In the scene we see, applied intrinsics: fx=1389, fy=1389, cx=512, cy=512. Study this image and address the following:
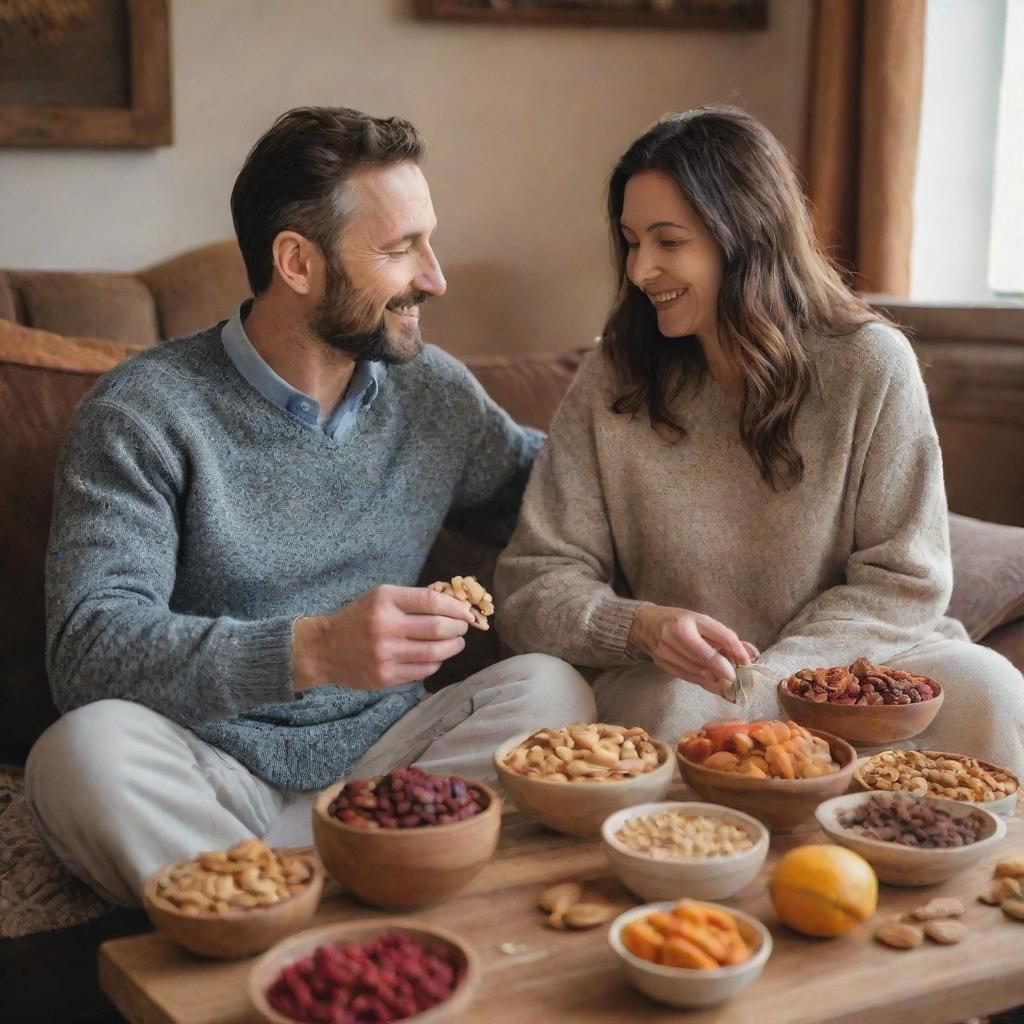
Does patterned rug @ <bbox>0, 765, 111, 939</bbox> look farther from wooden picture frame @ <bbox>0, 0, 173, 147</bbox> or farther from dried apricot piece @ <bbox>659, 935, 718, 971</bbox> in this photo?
wooden picture frame @ <bbox>0, 0, 173, 147</bbox>

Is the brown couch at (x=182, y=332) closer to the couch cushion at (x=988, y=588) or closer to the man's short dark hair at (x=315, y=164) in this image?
the couch cushion at (x=988, y=588)

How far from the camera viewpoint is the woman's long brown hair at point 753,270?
6.92ft

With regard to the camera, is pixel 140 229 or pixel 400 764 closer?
pixel 400 764

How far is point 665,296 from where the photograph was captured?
214cm

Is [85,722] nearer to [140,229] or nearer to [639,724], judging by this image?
[639,724]

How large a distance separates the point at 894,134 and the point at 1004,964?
2297 millimetres

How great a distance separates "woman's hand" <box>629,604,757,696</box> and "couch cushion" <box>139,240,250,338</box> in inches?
50.6

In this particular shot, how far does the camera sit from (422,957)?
1173 mm

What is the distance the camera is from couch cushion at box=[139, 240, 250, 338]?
275 centimetres

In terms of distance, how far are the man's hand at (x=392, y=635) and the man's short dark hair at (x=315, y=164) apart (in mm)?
646

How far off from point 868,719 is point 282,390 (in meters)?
0.93

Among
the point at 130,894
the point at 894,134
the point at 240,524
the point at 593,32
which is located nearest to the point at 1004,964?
the point at 130,894

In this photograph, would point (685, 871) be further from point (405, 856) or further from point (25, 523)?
point (25, 523)

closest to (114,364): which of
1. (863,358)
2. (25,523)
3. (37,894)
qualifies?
(25,523)
